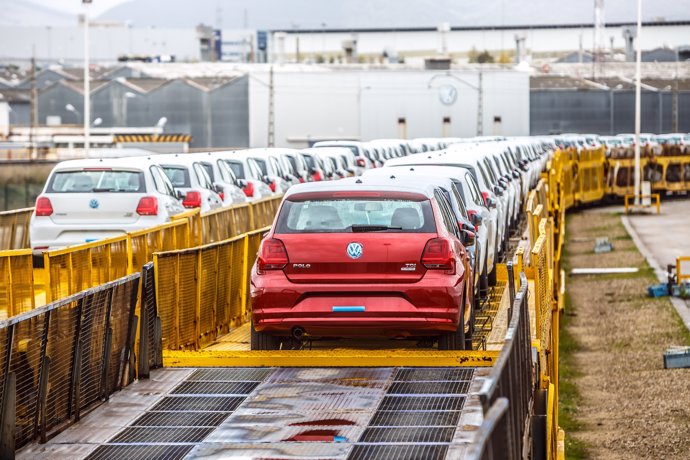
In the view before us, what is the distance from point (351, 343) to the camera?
13758 mm

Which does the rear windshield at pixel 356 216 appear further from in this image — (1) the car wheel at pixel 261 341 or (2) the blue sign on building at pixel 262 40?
(2) the blue sign on building at pixel 262 40

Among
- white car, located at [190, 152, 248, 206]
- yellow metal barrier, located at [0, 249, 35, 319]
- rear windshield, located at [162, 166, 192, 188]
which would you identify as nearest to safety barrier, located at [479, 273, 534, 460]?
yellow metal barrier, located at [0, 249, 35, 319]

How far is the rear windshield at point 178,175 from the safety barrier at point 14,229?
2.33 meters

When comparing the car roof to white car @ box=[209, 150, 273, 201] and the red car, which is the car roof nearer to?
the red car

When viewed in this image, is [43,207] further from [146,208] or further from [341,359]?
[341,359]

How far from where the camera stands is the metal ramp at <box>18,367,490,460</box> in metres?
8.76

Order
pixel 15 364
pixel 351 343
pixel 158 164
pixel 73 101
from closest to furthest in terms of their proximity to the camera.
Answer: pixel 15 364, pixel 351 343, pixel 158 164, pixel 73 101

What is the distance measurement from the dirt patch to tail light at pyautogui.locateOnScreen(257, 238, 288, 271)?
306 inches

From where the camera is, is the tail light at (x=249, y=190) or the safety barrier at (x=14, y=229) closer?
the safety barrier at (x=14, y=229)

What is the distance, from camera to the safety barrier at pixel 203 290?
42.8ft

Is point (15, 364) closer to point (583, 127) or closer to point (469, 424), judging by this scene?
point (469, 424)

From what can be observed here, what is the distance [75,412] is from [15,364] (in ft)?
2.72

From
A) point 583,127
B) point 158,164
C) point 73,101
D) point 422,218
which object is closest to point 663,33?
point 583,127

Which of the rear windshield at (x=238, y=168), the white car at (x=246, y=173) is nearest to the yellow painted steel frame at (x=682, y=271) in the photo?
the white car at (x=246, y=173)
